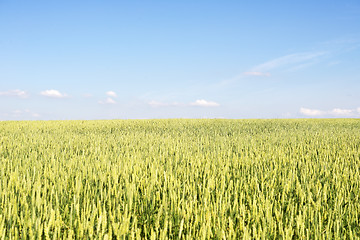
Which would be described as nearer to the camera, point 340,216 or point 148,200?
point 340,216

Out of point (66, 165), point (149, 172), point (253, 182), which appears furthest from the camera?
point (66, 165)

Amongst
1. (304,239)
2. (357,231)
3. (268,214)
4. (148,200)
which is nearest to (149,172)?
(148,200)

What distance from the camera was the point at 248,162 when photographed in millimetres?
3805

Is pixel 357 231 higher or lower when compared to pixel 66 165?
lower

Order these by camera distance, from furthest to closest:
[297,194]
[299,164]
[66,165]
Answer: [299,164]
[66,165]
[297,194]

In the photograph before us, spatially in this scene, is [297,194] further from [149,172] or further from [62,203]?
[62,203]

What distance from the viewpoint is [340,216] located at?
2.04 m

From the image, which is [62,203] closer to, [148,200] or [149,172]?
[148,200]

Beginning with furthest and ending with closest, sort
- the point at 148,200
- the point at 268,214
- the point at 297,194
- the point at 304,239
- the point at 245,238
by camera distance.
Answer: the point at 297,194 → the point at 148,200 → the point at 268,214 → the point at 304,239 → the point at 245,238

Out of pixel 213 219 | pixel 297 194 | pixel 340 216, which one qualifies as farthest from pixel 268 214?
pixel 297 194

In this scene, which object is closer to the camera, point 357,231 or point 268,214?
point 268,214

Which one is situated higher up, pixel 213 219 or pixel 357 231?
pixel 213 219

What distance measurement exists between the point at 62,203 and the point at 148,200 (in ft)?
2.46

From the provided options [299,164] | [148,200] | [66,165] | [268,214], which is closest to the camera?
[268,214]
